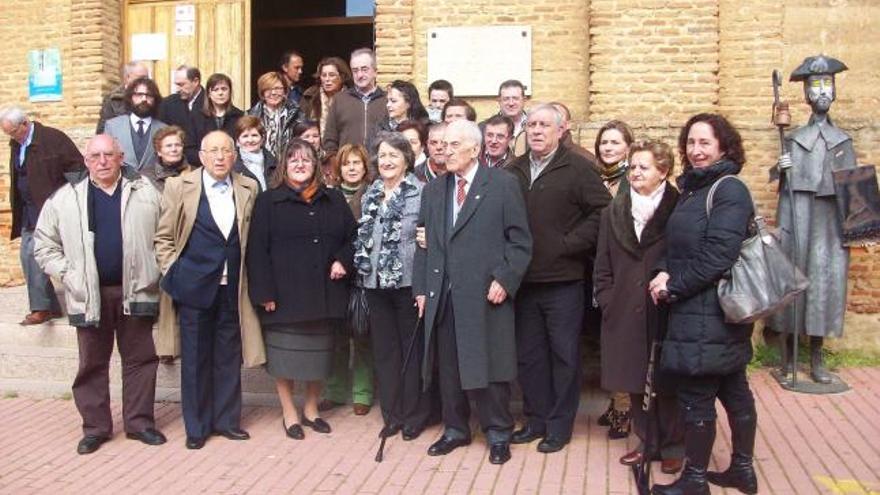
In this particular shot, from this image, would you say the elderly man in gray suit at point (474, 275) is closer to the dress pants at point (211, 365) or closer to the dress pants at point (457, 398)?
the dress pants at point (457, 398)

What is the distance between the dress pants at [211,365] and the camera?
6.05m

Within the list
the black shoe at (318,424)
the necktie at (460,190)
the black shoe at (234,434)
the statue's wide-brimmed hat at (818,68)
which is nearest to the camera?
the necktie at (460,190)

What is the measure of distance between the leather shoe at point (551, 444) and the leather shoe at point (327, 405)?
5.69ft

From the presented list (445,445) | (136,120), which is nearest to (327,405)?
(445,445)

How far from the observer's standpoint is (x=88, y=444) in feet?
19.6

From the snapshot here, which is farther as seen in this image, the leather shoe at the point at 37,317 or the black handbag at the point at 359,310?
the leather shoe at the point at 37,317

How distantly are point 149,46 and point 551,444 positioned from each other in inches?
280

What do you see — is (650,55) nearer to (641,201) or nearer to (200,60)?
(641,201)

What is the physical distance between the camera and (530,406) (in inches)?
235

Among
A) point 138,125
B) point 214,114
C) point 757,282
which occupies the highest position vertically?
point 214,114

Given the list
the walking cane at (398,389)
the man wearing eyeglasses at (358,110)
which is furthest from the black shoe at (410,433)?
the man wearing eyeglasses at (358,110)

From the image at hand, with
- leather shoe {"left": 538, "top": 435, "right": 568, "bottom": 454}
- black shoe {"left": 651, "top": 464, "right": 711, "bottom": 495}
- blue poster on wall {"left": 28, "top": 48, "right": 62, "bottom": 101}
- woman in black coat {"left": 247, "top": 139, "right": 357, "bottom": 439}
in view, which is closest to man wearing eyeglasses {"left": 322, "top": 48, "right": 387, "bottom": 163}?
woman in black coat {"left": 247, "top": 139, "right": 357, "bottom": 439}

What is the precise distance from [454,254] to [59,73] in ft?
21.7

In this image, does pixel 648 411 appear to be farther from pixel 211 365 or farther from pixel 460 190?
pixel 211 365
